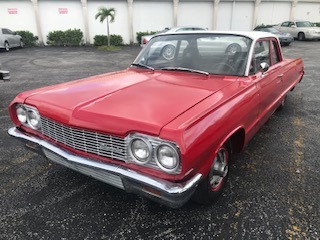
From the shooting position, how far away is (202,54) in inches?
139

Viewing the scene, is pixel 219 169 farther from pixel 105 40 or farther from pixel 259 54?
pixel 105 40

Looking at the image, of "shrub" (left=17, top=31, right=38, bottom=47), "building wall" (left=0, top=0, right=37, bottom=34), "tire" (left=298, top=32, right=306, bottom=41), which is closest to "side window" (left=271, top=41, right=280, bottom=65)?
"tire" (left=298, top=32, right=306, bottom=41)

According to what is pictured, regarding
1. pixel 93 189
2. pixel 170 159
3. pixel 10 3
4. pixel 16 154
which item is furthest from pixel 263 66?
pixel 10 3

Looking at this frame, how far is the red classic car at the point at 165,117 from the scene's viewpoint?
2070mm

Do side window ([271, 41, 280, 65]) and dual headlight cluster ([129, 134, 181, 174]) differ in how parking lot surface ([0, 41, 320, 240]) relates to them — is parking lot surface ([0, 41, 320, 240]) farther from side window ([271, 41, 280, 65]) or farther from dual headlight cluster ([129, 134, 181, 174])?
side window ([271, 41, 280, 65])

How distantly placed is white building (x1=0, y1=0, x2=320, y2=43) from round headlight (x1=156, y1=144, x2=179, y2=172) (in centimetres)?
2353

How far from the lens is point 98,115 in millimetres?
2254

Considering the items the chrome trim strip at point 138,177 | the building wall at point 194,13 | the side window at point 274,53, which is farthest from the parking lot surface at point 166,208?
the building wall at point 194,13

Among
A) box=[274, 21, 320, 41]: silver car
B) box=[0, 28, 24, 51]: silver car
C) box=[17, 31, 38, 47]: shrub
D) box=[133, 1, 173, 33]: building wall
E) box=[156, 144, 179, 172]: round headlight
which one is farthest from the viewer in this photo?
box=[133, 1, 173, 33]: building wall

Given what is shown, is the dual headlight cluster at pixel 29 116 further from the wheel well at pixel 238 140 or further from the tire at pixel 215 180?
the wheel well at pixel 238 140

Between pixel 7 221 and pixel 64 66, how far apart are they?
1063 cm

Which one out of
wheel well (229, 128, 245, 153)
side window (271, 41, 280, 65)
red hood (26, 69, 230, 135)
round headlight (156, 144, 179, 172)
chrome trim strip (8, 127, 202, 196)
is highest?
side window (271, 41, 280, 65)

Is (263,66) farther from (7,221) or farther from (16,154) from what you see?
(16,154)

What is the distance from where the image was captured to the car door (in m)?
3.41
